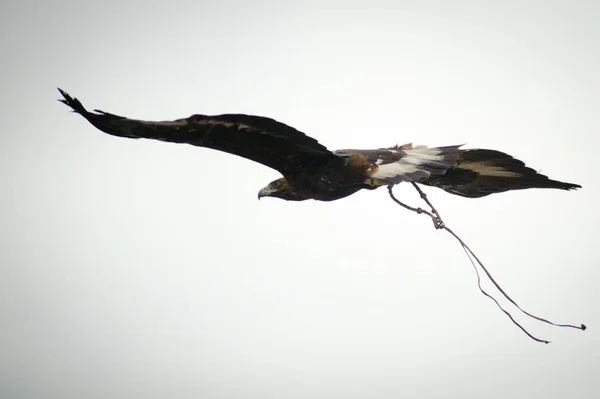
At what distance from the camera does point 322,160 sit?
11.9ft

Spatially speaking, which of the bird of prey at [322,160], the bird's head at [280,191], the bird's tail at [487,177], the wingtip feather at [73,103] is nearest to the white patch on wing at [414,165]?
the bird of prey at [322,160]

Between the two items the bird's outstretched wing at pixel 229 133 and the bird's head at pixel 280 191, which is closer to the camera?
the bird's outstretched wing at pixel 229 133

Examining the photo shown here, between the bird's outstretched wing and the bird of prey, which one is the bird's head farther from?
the bird's outstretched wing

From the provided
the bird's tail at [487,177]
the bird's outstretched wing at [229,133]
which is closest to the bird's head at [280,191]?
the bird's outstretched wing at [229,133]

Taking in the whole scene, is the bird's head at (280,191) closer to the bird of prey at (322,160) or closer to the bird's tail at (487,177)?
the bird of prey at (322,160)

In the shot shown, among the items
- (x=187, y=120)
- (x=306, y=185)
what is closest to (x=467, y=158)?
(x=306, y=185)

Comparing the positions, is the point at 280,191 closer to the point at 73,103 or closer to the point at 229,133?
the point at 229,133

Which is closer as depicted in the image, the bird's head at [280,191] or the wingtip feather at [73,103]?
the wingtip feather at [73,103]

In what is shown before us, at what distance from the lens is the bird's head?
12.6 feet

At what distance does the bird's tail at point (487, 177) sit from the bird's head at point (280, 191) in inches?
29.3

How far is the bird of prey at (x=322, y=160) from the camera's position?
3.36 m

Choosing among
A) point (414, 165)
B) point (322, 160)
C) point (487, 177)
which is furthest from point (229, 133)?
point (487, 177)

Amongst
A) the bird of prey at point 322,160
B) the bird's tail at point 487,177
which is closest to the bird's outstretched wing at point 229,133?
the bird of prey at point 322,160

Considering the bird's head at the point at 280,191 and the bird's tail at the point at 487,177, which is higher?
the bird's tail at the point at 487,177
